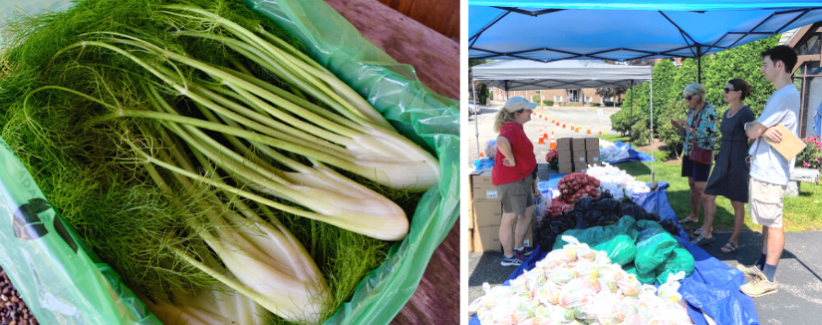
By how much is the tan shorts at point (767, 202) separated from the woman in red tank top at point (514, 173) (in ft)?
2.82

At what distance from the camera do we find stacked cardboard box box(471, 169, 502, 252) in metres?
2.10

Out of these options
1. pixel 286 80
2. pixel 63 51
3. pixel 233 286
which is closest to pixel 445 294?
pixel 233 286

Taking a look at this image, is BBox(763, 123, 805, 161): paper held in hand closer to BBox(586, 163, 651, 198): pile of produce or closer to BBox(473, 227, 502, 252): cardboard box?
BBox(586, 163, 651, 198): pile of produce

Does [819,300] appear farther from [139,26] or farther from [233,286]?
[139,26]

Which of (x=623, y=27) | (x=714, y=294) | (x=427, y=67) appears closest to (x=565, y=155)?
(x=623, y=27)

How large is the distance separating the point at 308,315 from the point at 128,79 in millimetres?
505

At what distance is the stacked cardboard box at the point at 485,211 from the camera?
210cm

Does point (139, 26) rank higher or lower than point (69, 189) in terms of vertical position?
higher

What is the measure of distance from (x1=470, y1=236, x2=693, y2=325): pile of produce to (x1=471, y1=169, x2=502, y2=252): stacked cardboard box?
19.3 inches

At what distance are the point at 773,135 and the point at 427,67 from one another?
149 centimetres

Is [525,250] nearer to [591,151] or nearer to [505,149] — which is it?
[505,149]

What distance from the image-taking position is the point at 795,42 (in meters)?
3.13

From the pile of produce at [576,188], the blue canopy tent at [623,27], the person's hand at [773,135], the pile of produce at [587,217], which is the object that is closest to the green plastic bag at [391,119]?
the blue canopy tent at [623,27]

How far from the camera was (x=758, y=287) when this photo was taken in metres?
1.76
